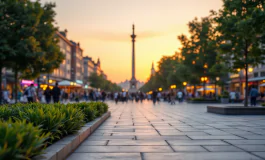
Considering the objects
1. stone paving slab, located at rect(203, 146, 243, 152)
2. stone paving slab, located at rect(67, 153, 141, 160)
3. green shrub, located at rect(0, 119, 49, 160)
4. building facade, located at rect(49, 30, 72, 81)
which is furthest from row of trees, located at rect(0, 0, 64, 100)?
building facade, located at rect(49, 30, 72, 81)

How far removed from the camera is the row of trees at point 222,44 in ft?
46.2

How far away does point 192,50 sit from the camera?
40.9 meters

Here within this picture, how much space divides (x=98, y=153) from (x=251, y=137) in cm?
406

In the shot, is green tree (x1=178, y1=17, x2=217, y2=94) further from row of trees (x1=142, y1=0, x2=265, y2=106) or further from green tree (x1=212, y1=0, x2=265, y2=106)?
green tree (x1=212, y1=0, x2=265, y2=106)

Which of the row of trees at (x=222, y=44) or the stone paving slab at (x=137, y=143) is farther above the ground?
the row of trees at (x=222, y=44)

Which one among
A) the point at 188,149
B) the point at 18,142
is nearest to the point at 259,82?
the point at 188,149

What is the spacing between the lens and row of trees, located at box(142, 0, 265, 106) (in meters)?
14.1

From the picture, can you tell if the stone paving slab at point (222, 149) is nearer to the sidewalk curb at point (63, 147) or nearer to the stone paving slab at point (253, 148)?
the stone paving slab at point (253, 148)

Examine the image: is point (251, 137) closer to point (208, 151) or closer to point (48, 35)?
point (208, 151)

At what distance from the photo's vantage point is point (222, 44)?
18.9 m

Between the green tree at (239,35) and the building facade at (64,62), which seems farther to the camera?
the building facade at (64,62)

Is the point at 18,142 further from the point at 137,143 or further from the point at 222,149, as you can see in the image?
the point at 222,149

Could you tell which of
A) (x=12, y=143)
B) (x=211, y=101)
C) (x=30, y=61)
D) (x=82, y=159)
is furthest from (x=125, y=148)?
(x=211, y=101)

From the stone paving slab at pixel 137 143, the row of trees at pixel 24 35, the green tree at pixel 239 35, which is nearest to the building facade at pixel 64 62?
the row of trees at pixel 24 35
